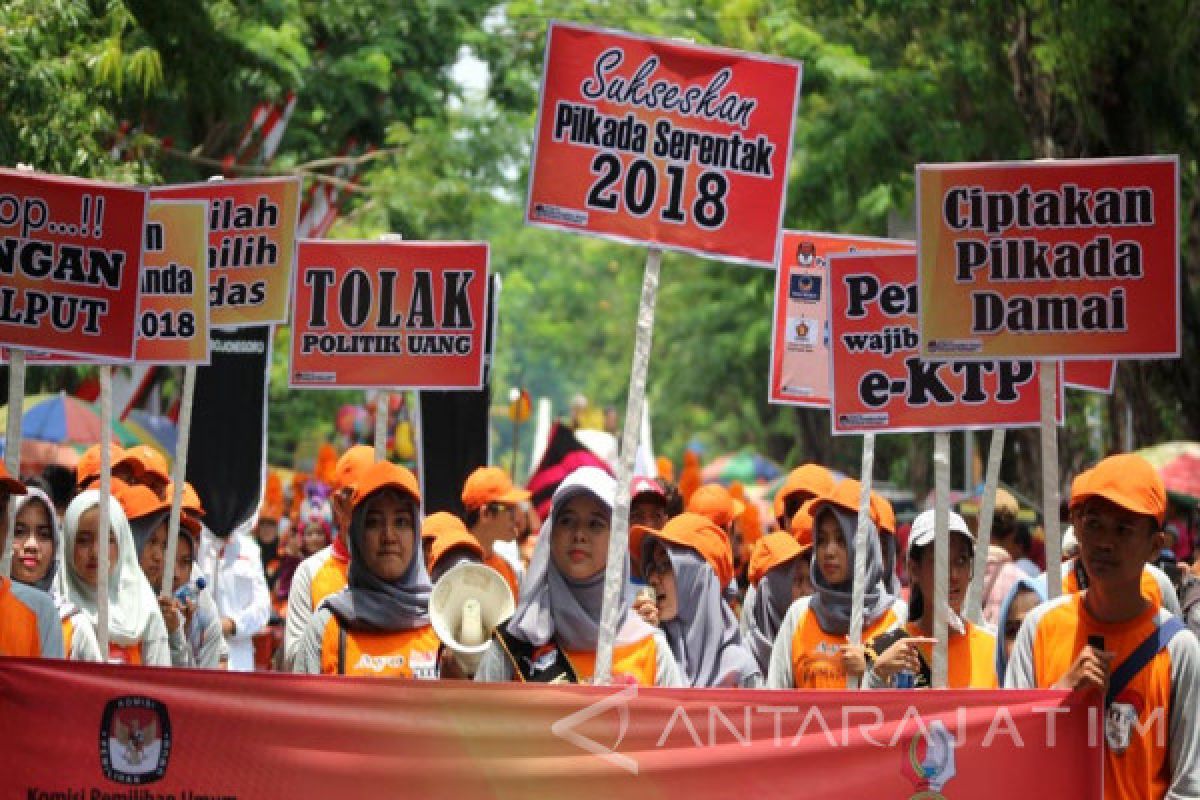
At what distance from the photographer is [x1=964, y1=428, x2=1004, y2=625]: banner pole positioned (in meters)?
8.69

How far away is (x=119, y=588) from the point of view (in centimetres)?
843

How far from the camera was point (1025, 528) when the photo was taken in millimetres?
16562

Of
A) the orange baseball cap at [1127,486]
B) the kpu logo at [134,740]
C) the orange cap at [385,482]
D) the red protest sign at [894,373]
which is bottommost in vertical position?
the kpu logo at [134,740]

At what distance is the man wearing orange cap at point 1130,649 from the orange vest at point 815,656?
2.09 metres

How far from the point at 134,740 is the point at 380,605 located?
163 cm

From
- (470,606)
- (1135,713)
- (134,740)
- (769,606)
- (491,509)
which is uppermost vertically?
(491,509)

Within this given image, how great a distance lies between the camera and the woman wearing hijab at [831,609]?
8.49 meters

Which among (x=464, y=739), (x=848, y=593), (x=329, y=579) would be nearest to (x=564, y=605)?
(x=464, y=739)

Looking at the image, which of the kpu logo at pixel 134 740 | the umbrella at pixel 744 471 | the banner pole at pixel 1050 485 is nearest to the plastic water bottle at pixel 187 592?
the kpu logo at pixel 134 740

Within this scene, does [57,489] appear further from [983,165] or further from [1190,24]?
[1190,24]

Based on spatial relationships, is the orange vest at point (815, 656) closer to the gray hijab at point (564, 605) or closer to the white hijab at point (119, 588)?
the gray hijab at point (564, 605)

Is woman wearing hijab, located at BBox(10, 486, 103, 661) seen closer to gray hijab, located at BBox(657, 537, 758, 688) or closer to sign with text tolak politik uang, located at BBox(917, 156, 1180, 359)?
gray hijab, located at BBox(657, 537, 758, 688)

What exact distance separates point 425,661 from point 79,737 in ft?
5.81

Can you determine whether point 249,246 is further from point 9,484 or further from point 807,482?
point 9,484
